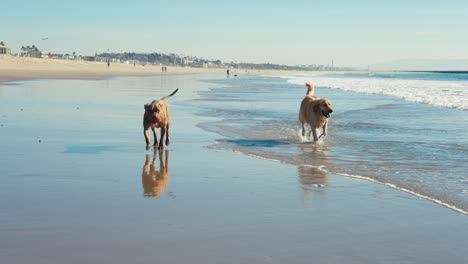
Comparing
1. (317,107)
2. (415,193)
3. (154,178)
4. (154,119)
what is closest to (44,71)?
(317,107)

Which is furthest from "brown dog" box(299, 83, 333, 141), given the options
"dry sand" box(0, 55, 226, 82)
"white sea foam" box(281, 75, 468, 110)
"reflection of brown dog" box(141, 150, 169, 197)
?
"dry sand" box(0, 55, 226, 82)

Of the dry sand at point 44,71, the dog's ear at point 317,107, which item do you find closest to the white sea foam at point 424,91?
the dog's ear at point 317,107

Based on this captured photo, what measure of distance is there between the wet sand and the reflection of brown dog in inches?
0.6

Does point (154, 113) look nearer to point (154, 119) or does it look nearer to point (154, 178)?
point (154, 119)

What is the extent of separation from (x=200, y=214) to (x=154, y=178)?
176cm

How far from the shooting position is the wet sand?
402 cm

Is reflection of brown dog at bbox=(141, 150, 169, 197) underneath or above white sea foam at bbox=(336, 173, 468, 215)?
underneath

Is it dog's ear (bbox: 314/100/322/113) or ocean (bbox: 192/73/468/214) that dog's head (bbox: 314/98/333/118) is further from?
ocean (bbox: 192/73/468/214)

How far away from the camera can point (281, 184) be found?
21.1ft

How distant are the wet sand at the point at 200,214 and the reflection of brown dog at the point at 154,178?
15 millimetres

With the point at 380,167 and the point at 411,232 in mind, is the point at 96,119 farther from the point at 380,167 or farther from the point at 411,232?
the point at 411,232

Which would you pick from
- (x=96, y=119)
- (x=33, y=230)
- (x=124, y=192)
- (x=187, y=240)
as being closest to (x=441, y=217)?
(x=187, y=240)

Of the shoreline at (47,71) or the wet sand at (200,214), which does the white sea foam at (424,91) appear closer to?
the wet sand at (200,214)

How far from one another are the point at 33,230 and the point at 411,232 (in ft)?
9.03
